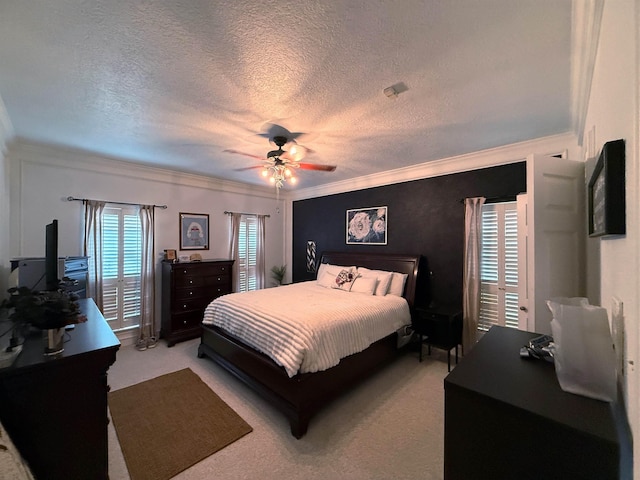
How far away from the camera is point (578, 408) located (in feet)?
2.85

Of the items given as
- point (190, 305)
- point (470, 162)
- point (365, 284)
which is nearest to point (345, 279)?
point (365, 284)

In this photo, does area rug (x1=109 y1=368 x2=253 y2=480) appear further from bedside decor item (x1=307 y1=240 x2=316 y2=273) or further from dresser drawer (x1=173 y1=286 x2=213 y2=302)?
bedside decor item (x1=307 y1=240 x2=316 y2=273)

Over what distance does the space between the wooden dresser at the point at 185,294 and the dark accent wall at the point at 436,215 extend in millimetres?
2529

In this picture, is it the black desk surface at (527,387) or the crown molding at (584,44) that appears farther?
the crown molding at (584,44)

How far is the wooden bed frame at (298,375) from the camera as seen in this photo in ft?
7.19

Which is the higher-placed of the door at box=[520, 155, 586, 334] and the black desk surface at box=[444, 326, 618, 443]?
the door at box=[520, 155, 586, 334]

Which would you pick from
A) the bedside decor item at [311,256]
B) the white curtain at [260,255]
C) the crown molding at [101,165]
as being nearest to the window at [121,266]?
the crown molding at [101,165]

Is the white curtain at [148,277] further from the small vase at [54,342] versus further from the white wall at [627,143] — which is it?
the white wall at [627,143]

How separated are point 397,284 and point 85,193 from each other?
4633 mm

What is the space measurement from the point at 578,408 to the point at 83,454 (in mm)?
2275

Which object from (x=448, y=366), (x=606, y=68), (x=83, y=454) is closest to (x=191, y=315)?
(x=83, y=454)

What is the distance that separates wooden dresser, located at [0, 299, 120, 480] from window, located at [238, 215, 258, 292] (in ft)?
12.3

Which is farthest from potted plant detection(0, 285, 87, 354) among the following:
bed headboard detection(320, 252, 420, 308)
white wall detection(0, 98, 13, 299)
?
bed headboard detection(320, 252, 420, 308)

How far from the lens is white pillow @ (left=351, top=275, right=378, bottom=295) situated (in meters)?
3.78
